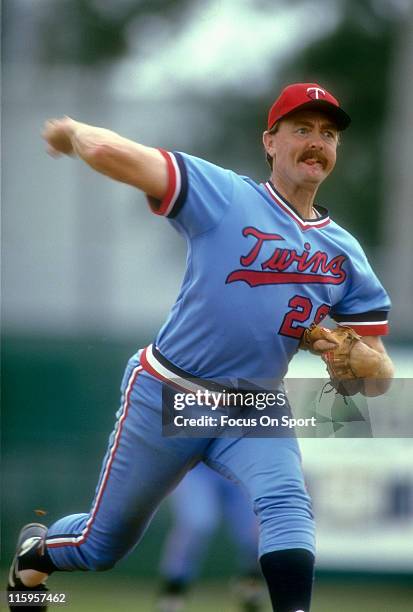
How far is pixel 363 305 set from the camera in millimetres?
3547

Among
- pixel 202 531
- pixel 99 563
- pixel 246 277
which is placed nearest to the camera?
pixel 246 277

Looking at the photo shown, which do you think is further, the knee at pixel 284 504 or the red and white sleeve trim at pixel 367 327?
the red and white sleeve trim at pixel 367 327

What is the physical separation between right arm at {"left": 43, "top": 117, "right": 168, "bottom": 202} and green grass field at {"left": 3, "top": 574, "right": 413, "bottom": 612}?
2.61m

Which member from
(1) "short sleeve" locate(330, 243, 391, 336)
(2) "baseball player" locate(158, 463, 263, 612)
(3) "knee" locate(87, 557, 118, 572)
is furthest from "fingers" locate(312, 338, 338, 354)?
(2) "baseball player" locate(158, 463, 263, 612)

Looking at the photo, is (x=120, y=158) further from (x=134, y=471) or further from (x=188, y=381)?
(x=134, y=471)

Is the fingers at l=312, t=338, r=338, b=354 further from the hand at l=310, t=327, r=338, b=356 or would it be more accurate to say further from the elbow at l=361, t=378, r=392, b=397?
the elbow at l=361, t=378, r=392, b=397

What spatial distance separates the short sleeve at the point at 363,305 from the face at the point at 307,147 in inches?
10.9

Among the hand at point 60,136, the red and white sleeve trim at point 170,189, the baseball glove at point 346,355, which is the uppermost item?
the hand at point 60,136

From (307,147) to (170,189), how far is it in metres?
0.48

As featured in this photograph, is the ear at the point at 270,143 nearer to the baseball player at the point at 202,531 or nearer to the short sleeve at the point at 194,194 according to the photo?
the short sleeve at the point at 194,194

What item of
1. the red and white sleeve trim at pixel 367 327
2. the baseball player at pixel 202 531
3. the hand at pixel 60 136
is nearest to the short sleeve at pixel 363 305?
the red and white sleeve trim at pixel 367 327

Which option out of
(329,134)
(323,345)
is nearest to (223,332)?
(323,345)

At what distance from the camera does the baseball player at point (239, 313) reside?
319cm

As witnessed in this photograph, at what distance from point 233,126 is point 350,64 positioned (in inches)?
28.2
